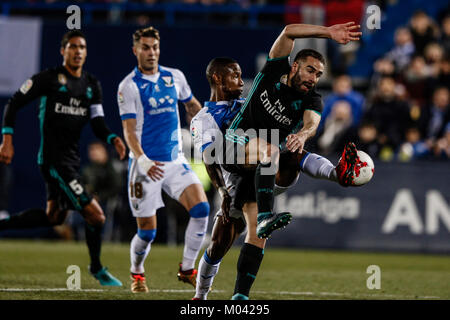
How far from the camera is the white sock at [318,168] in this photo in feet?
20.5

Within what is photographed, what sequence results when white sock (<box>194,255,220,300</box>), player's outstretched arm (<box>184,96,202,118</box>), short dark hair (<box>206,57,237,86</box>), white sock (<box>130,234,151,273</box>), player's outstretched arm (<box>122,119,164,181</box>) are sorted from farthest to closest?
player's outstretched arm (<box>184,96,202,118</box>), white sock (<box>130,234,151,273</box>), player's outstretched arm (<box>122,119,164,181</box>), short dark hair (<box>206,57,237,86</box>), white sock (<box>194,255,220,300</box>)

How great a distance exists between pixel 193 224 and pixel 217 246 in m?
1.01

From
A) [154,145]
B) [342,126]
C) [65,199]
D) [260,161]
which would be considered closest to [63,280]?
[65,199]

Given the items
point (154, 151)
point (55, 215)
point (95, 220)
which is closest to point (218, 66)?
point (154, 151)

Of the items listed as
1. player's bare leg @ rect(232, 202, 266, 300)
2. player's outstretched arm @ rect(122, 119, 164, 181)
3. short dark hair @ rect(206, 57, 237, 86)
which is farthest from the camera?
player's outstretched arm @ rect(122, 119, 164, 181)

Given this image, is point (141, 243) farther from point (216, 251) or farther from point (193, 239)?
point (216, 251)

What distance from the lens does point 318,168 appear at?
20.7 feet

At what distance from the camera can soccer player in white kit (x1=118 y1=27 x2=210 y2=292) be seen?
7.47 meters

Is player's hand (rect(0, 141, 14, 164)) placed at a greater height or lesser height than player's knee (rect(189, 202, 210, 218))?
greater

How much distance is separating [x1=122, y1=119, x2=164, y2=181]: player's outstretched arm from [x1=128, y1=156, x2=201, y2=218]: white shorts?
0.54ft

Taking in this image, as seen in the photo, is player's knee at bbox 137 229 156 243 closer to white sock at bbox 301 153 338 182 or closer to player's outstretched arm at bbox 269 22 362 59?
white sock at bbox 301 153 338 182

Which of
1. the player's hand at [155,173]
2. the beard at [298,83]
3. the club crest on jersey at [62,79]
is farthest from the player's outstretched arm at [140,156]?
the beard at [298,83]

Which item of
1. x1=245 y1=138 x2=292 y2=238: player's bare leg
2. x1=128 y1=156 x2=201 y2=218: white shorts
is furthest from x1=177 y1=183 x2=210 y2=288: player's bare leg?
x1=245 y1=138 x2=292 y2=238: player's bare leg
